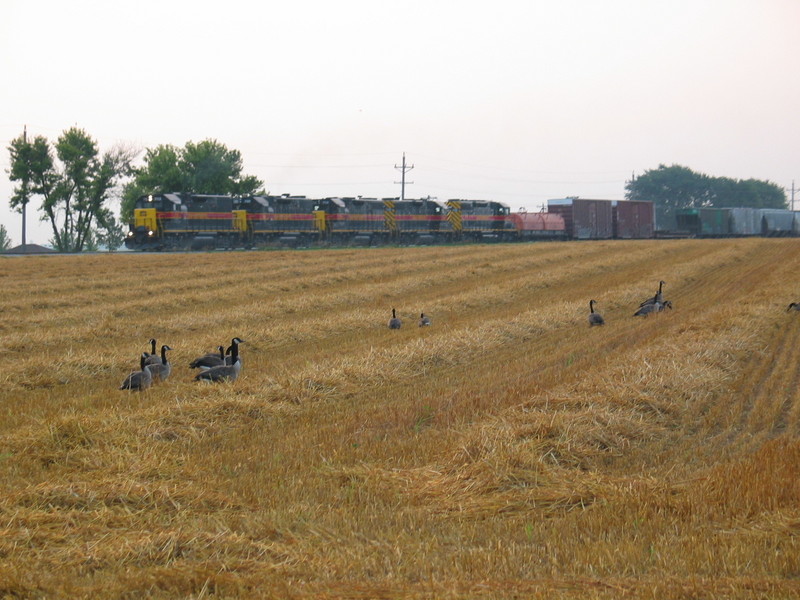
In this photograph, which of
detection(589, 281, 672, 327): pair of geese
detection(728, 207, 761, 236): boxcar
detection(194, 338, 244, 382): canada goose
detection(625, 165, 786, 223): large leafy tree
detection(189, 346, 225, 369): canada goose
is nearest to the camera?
detection(194, 338, 244, 382): canada goose

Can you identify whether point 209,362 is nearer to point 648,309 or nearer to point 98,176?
point 648,309

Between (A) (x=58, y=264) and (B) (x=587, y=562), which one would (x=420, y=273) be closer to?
(A) (x=58, y=264)

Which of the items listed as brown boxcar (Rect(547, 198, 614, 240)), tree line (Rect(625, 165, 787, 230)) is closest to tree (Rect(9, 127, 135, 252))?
brown boxcar (Rect(547, 198, 614, 240))

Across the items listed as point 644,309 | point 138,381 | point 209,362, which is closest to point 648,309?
point 644,309

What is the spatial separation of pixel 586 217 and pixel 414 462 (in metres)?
70.3

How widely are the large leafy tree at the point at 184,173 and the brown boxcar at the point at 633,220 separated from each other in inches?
1672

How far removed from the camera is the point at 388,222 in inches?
2768

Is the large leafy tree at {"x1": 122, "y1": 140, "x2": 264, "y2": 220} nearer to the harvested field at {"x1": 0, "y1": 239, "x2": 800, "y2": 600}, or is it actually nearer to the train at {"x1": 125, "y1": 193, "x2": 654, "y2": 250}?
A: the train at {"x1": 125, "y1": 193, "x2": 654, "y2": 250}

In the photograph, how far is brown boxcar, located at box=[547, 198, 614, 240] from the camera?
252 ft

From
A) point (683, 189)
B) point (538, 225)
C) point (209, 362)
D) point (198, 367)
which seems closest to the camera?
point (209, 362)

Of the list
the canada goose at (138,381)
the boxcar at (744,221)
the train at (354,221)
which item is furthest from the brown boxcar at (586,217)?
the canada goose at (138,381)

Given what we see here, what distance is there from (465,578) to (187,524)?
109 inches

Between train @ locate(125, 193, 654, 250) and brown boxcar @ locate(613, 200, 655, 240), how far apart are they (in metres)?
0.10

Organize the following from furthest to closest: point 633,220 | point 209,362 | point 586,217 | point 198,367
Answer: point 633,220 → point 586,217 → point 198,367 → point 209,362
